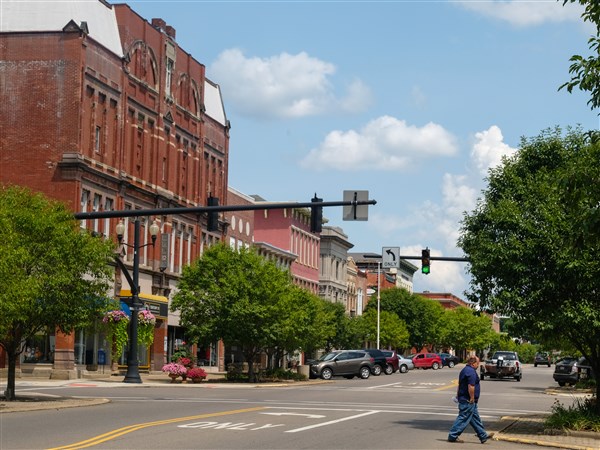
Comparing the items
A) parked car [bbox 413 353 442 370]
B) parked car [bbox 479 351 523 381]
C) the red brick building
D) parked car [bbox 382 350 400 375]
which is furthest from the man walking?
parked car [bbox 413 353 442 370]

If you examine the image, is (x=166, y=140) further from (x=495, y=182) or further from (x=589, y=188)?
(x=589, y=188)

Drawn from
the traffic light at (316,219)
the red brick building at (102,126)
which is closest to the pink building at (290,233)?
the red brick building at (102,126)

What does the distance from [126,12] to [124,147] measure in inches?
311

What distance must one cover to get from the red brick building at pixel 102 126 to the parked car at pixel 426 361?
34942mm

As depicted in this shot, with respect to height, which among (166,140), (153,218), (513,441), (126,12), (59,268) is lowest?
(513,441)

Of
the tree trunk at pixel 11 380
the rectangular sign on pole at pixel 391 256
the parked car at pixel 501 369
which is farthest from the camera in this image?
the parked car at pixel 501 369

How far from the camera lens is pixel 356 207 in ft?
96.3

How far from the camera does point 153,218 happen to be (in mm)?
64750

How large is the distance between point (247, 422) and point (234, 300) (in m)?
30.0

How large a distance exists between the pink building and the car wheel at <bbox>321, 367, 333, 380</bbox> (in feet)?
112

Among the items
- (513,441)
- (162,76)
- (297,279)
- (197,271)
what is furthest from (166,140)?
(513,441)

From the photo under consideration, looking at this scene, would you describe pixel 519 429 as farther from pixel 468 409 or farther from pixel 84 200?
pixel 84 200

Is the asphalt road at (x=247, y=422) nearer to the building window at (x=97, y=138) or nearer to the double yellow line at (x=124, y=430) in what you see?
the double yellow line at (x=124, y=430)

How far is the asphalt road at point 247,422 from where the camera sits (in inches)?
741
